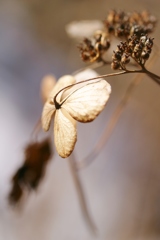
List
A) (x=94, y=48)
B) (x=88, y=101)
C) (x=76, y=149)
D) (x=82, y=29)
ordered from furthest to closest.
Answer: (x=76, y=149) < (x=82, y=29) < (x=94, y=48) < (x=88, y=101)

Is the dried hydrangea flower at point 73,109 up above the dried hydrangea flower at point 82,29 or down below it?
below

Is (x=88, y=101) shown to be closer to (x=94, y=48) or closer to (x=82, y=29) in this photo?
(x=94, y=48)

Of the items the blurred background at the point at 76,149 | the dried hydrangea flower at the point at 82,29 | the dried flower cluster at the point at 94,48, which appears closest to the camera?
the dried flower cluster at the point at 94,48

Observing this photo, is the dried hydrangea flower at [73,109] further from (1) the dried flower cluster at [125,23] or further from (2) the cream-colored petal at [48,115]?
(1) the dried flower cluster at [125,23]

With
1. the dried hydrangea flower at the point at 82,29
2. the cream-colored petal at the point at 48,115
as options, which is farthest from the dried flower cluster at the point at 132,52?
the dried hydrangea flower at the point at 82,29

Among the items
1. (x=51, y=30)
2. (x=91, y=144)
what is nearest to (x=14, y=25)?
(x=51, y=30)

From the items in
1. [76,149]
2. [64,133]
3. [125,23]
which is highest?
[125,23]

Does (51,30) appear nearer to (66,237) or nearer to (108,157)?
(108,157)

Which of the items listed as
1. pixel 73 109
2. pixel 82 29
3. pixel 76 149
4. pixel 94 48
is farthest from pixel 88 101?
pixel 76 149
